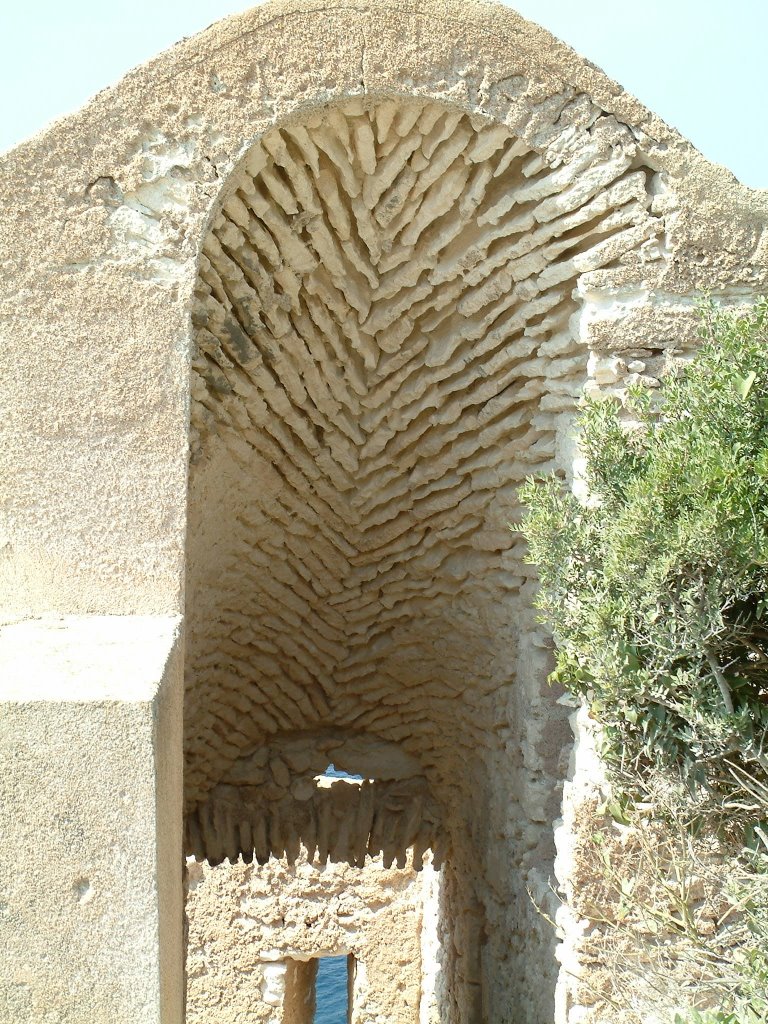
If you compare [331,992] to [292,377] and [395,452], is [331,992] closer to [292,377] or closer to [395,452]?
[395,452]

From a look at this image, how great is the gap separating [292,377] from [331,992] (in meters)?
8.97

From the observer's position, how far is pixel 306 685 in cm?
528

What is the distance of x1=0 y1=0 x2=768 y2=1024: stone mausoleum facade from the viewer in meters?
2.43

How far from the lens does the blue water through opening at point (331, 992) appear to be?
10617 millimetres

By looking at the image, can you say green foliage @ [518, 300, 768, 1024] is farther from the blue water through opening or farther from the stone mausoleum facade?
the blue water through opening

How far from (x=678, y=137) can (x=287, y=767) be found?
354 centimetres

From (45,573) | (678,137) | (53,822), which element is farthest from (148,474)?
(678,137)

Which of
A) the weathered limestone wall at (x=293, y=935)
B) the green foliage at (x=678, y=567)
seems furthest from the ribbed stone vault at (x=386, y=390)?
the weathered limestone wall at (x=293, y=935)

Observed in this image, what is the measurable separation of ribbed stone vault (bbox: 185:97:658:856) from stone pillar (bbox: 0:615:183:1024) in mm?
1305

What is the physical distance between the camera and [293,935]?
7.05m

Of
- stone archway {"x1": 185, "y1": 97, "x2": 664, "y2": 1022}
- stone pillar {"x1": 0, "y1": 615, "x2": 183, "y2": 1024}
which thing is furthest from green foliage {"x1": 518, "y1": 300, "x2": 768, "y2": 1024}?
stone pillar {"x1": 0, "y1": 615, "x2": 183, "y2": 1024}

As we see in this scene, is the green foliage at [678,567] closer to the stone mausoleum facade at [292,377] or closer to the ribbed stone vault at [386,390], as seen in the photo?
the stone mausoleum facade at [292,377]

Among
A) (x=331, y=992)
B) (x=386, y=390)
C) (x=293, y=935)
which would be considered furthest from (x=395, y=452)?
(x=331, y=992)

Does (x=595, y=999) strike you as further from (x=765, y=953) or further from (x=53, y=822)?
(x=53, y=822)
